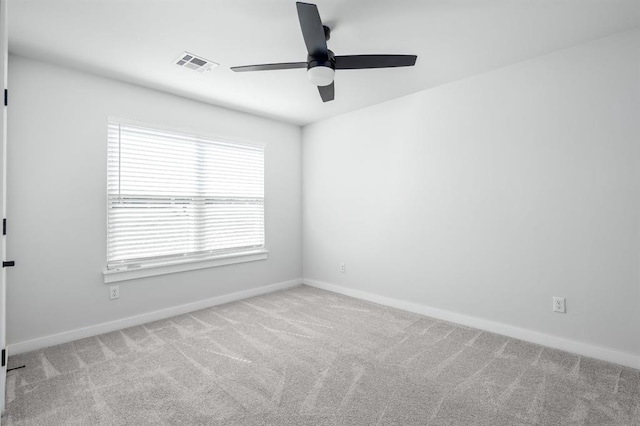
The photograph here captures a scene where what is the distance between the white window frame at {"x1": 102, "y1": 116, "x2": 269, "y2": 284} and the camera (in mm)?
3154

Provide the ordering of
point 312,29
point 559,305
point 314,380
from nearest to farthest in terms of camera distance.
→ point 312,29, point 314,380, point 559,305

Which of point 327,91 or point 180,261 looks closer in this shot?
point 327,91

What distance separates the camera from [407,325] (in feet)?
10.5

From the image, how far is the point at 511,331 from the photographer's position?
9.58ft

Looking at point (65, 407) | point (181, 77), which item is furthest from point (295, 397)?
point (181, 77)

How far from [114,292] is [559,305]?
13.4 feet

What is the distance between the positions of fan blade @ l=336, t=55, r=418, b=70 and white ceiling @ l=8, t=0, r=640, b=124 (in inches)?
12.2

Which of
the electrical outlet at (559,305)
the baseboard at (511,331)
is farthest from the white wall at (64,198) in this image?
the electrical outlet at (559,305)

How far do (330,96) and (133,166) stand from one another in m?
2.17

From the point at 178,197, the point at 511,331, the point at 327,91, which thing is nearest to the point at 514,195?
the point at 511,331

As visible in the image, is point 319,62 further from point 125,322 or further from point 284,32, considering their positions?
point 125,322

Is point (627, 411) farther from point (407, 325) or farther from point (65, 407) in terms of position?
point (65, 407)

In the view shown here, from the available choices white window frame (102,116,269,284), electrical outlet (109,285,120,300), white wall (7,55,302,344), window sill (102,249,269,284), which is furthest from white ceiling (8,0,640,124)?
electrical outlet (109,285,120,300)

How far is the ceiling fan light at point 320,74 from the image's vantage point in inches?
81.2
